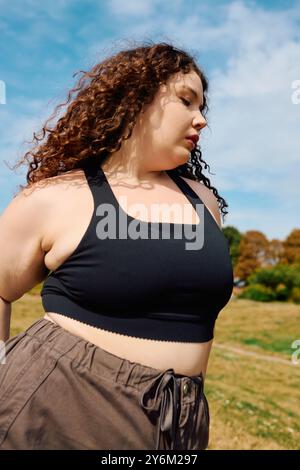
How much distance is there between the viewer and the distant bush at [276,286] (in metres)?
28.6

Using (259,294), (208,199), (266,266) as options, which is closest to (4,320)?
(208,199)

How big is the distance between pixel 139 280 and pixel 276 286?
1133 inches

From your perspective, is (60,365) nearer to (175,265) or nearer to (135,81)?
(175,265)

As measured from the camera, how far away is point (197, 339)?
1.79 meters

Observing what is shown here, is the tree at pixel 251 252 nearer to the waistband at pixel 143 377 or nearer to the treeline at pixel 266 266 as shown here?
the treeline at pixel 266 266

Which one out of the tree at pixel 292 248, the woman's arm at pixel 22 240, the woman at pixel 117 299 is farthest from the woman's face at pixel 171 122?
the tree at pixel 292 248

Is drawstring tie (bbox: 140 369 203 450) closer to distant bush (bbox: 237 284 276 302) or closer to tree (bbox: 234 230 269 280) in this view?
distant bush (bbox: 237 284 276 302)

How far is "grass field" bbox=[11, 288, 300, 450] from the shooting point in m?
6.01

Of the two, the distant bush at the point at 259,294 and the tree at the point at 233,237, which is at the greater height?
the tree at the point at 233,237

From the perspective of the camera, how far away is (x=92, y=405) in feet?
5.32

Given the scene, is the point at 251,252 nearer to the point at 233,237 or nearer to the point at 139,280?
the point at 233,237

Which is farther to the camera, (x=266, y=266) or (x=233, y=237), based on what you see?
(x=233, y=237)

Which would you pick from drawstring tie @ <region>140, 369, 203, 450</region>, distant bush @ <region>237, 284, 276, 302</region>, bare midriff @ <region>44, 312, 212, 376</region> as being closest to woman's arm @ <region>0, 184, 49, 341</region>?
bare midriff @ <region>44, 312, 212, 376</region>
